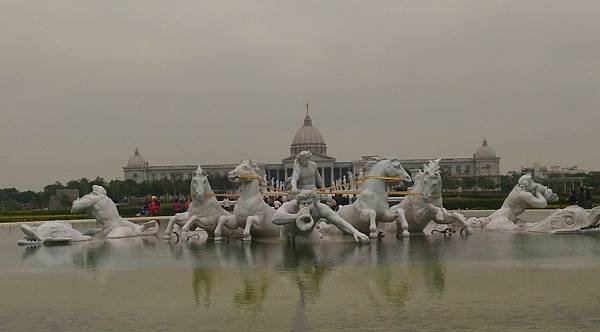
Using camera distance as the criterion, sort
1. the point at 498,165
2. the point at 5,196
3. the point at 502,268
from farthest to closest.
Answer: the point at 498,165, the point at 5,196, the point at 502,268

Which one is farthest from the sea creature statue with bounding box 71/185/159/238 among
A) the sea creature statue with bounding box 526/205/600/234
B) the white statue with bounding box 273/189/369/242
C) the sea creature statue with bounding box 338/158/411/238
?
the sea creature statue with bounding box 526/205/600/234

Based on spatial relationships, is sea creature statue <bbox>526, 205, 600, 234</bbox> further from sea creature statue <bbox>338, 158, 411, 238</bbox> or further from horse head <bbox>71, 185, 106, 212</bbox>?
horse head <bbox>71, 185, 106, 212</bbox>

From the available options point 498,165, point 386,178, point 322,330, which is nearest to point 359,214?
point 386,178

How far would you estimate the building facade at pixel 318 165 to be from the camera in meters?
136

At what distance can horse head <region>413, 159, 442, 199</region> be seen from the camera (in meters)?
16.6

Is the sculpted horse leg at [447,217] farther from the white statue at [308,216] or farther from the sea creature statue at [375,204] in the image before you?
the white statue at [308,216]

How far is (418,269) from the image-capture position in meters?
10.2

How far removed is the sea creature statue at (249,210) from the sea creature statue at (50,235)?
3.78 metres

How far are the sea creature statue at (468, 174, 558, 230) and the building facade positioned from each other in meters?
108

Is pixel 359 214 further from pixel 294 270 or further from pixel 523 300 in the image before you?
pixel 523 300

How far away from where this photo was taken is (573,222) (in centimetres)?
1725

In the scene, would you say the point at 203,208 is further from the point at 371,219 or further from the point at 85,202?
the point at 371,219

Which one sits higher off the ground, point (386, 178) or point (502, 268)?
point (386, 178)

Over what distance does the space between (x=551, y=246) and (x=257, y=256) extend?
5537 mm
